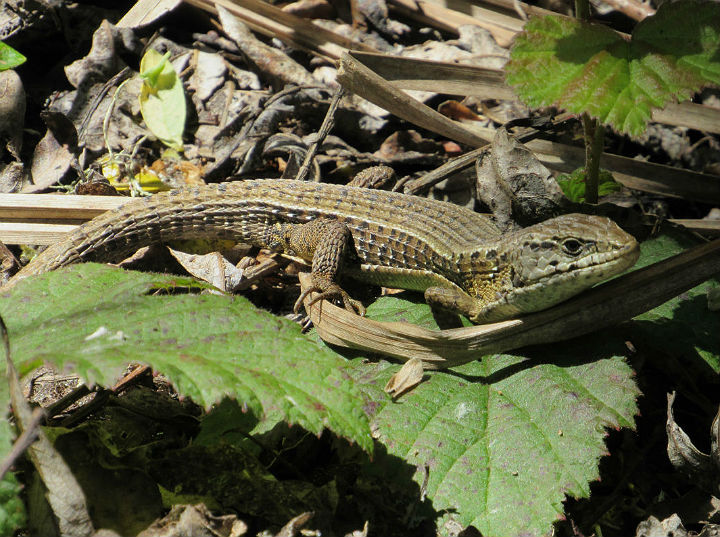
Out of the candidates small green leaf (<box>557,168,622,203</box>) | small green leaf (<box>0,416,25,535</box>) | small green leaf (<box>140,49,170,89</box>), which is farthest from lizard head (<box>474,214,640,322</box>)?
small green leaf (<box>140,49,170,89</box>)

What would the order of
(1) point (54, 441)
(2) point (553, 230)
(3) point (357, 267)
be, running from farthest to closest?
(3) point (357, 267)
(2) point (553, 230)
(1) point (54, 441)

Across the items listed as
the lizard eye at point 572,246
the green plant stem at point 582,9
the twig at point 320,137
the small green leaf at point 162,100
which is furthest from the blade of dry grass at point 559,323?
the small green leaf at point 162,100

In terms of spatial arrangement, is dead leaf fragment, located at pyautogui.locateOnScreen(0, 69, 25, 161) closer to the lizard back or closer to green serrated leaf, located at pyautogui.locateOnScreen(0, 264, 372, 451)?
the lizard back

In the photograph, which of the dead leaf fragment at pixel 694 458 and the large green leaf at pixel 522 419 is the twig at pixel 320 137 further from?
the dead leaf fragment at pixel 694 458

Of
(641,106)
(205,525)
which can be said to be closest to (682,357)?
(641,106)

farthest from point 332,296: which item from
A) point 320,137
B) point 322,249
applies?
point 320,137

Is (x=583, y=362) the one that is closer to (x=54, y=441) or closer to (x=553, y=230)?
(x=553, y=230)
